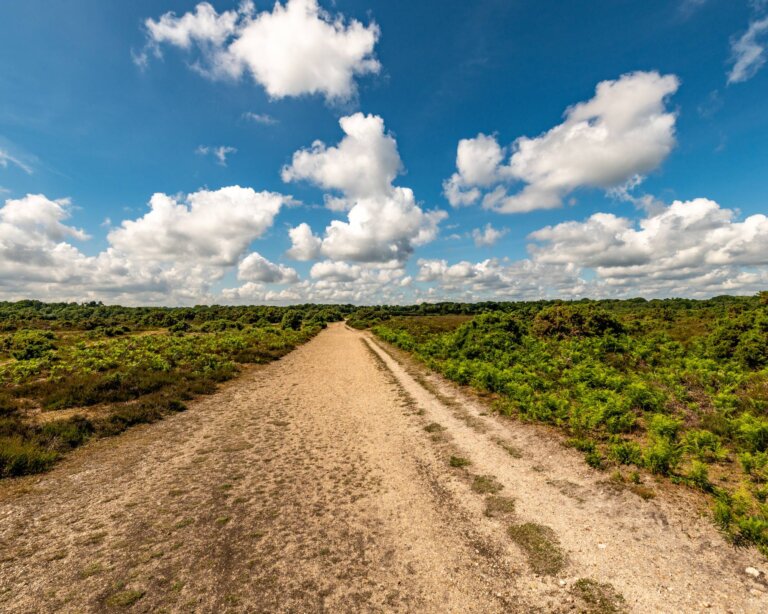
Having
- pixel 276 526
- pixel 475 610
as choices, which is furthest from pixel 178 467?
pixel 475 610

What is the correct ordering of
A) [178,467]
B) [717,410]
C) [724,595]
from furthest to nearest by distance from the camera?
[717,410]
[178,467]
[724,595]

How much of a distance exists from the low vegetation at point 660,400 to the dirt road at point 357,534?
2.81 ft

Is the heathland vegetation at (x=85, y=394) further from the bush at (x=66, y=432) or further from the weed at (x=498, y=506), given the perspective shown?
the weed at (x=498, y=506)

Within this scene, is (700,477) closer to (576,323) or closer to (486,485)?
(486,485)

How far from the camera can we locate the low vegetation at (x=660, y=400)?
25.5ft

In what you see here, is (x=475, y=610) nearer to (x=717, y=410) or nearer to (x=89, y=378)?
(x=717, y=410)

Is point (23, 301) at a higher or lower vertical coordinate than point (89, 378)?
higher

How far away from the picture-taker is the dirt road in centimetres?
494

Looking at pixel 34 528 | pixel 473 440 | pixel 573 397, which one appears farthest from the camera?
pixel 573 397

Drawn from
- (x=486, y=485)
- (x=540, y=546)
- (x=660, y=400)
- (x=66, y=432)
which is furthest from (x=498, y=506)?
(x=66, y=432)

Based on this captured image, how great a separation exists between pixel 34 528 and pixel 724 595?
11.5 meters

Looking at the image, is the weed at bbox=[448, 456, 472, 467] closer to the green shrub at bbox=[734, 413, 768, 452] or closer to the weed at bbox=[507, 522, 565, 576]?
the weed at bbox=[507, 522, 565, 576]

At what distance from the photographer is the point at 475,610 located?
4711 mm

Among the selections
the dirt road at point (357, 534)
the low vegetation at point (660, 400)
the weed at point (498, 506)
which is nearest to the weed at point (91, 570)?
the dirt road at point (357, 534)
